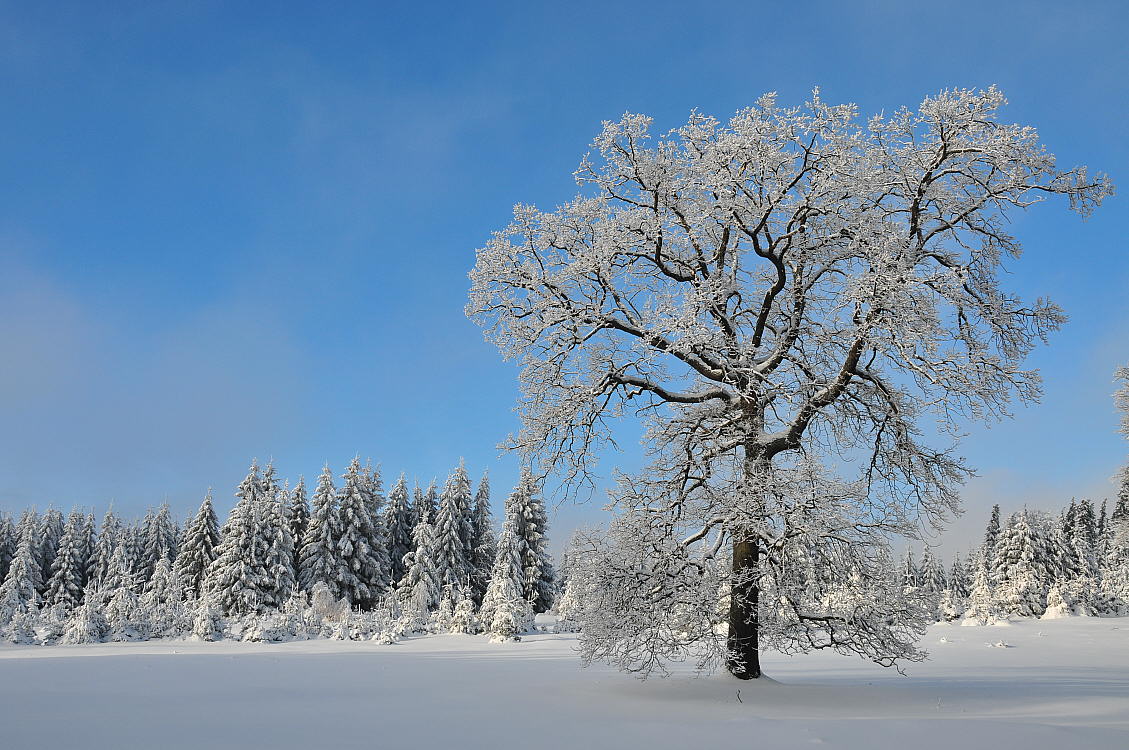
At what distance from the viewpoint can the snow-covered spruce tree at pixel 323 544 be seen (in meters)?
41.6

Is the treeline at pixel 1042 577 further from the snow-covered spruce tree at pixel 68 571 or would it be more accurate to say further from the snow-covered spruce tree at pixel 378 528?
the snow-covered spruce tree at pixel 68 571

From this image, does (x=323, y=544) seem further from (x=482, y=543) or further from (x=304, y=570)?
(x=482, y=543)

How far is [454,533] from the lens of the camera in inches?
1734

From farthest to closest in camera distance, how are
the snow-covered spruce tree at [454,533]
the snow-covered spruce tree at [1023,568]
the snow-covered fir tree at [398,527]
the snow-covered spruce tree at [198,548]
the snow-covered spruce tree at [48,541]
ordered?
the snow-covered spruce tree at [48,541], the snow-covered fir tree at [398,527], the snow-covered spruce tree at [1023,568], the snow-covered spruce tree at [198,548], the snow-covered spruce tree at [454,533]

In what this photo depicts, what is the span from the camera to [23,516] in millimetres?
61688

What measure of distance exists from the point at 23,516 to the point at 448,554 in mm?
42152

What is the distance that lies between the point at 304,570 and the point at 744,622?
120 feet

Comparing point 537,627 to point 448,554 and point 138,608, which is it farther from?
point 138,608

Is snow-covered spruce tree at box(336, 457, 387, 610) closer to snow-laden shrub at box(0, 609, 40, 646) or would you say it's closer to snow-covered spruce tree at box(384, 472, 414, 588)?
snow-covered spruce tree at box(384, 472, 414, 588)

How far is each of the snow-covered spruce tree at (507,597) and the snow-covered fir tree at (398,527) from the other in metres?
12.2

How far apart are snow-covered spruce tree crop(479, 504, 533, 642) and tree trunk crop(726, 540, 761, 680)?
1817cm

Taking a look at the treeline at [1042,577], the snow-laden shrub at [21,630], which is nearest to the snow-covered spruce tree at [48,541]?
the snow-laden shrub at [21,630]

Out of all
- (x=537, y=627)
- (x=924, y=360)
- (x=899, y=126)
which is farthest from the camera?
(x=537, y=627)

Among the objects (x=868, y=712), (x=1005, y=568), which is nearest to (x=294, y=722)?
(x=868, y=712)
